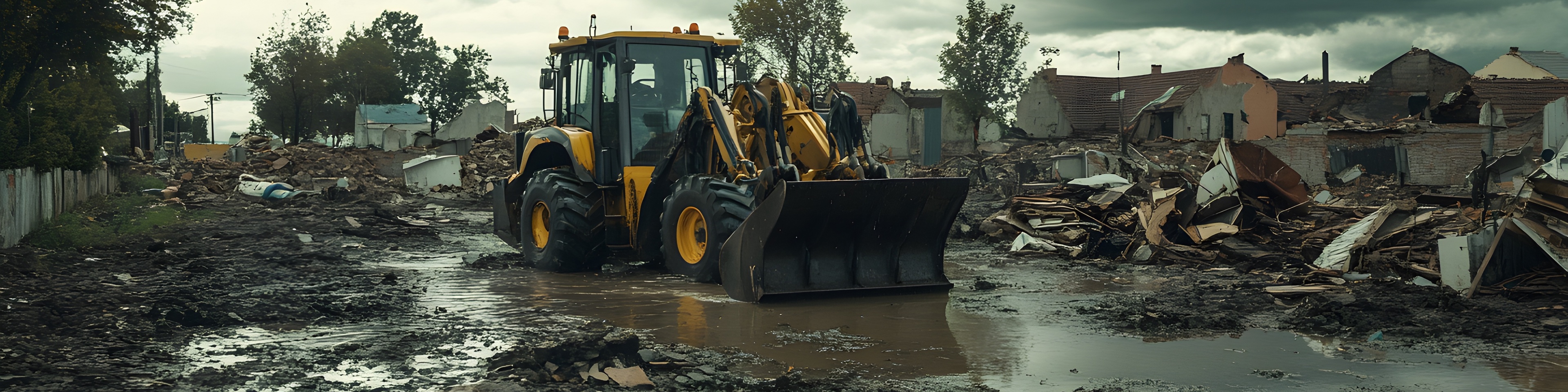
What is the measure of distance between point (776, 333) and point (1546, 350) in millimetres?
4653

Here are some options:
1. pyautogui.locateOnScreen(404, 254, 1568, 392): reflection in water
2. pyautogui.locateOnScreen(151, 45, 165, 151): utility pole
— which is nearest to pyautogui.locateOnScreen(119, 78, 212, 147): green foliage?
pyautogui.locateOnScreen(151, 45, 165, 151): utility pole

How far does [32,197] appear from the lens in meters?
13.9

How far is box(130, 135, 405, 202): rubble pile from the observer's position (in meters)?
26.4

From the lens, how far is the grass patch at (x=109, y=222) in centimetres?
1285

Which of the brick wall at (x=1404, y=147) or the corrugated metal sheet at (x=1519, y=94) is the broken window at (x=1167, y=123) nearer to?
the corrugated metal sheet at (x=1519, y=94)

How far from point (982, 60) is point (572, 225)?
1627 inches

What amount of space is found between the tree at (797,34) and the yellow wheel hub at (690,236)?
40.6 meters

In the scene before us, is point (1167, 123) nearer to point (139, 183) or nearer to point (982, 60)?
point (982, 60)

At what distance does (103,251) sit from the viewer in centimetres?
1202

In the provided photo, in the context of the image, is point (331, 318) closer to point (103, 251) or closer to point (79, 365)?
point (79, 365)

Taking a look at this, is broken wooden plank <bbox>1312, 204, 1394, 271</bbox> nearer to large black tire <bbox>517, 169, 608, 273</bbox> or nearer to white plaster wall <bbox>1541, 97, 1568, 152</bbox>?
large black tire <bbox>517, 169, 608, 273</bbox>

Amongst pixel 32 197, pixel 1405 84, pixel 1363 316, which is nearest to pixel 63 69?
pixel 32 197

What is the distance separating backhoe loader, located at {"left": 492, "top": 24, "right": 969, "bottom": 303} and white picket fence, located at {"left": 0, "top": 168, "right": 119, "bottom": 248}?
18.9 feet

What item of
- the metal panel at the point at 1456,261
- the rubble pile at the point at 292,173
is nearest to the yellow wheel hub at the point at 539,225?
the metal panel at the point at 1456,261
